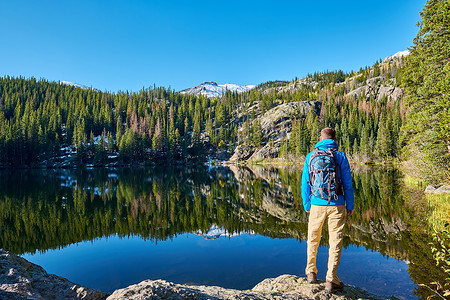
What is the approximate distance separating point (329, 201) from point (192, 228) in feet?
35.3

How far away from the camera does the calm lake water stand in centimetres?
797

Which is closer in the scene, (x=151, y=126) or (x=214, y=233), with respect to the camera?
(x=214, y=233)

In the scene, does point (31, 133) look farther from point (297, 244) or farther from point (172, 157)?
point (297, 244)

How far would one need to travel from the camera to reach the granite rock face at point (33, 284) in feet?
12.4

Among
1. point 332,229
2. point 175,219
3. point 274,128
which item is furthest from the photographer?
point 274,128

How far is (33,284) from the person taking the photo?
419 cm

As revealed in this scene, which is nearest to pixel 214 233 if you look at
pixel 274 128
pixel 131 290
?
pixel 131 290

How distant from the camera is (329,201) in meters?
4.59

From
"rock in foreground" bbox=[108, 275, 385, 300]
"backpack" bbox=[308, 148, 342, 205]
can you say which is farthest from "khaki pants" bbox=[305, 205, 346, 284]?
"rock in foreground" bbox=[108, 275, 385, 300]

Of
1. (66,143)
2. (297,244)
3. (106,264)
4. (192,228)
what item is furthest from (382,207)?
(66,143)

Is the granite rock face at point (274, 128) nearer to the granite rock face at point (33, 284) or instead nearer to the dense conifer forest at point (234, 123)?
the dense conifer forest at point (234, 123)

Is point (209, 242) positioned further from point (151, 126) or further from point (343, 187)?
point (151, 126)

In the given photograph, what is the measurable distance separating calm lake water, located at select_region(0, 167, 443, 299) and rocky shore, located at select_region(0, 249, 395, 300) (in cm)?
291

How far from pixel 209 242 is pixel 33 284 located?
8.58 metres
